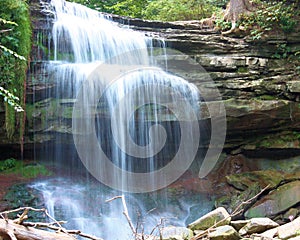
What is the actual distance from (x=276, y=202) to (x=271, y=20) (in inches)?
192

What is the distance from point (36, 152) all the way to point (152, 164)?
9.12 feet

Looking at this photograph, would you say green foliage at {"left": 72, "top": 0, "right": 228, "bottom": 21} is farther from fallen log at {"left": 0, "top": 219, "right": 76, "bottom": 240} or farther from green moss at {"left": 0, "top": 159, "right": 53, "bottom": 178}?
fallen log at {"left": 0, "top": 219, "right": 76, "bottom": 240}

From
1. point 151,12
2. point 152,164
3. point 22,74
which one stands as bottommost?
point 152,164

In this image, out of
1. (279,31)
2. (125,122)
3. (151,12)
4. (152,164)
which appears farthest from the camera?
(151,12)

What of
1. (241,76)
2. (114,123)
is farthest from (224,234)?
(241,76)

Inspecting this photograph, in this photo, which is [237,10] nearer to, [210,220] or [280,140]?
[280,140]

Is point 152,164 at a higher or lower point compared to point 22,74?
lower

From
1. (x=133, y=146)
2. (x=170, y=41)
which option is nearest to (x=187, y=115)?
(x=133, y=146)

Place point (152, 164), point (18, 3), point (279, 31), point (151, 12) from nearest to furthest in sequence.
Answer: point (18, 3)
point (152, 164)
point (279, 31)
point (151, 12)

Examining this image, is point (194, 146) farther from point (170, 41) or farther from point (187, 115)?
point (170, 41)

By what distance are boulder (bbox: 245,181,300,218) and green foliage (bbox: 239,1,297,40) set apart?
409 cm

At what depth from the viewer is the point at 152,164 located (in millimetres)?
8727

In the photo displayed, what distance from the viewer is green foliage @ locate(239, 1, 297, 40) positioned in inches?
369

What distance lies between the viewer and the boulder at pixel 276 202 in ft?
24.4
